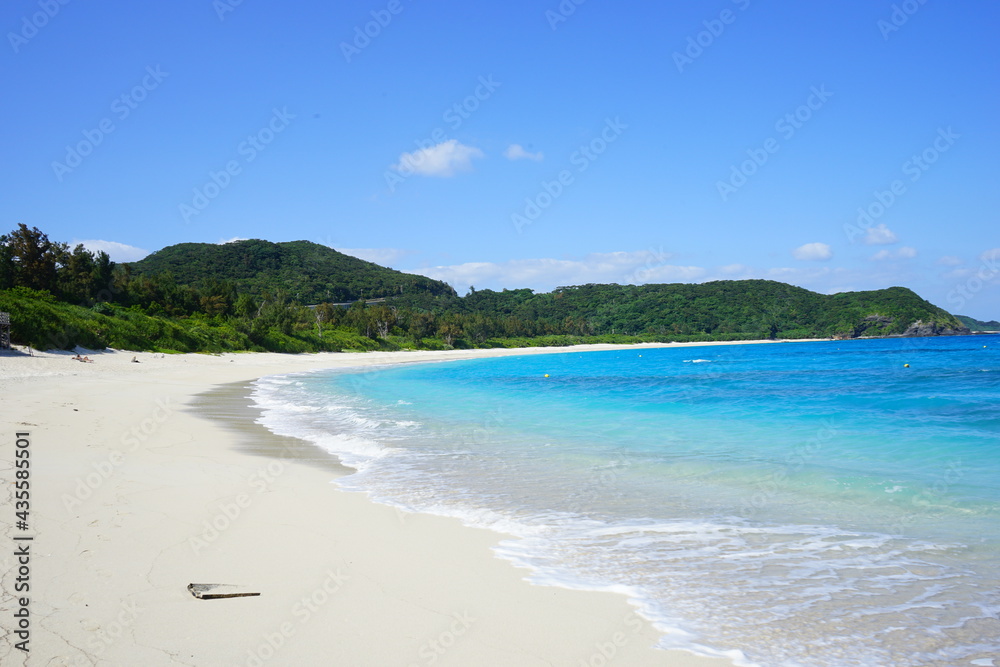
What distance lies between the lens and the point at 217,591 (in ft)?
12.7

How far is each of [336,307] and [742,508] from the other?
3234 inches

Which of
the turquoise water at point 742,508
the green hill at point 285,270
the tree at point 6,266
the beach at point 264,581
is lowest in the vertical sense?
the turquoise water at point 742,508

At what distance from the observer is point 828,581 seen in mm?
4594

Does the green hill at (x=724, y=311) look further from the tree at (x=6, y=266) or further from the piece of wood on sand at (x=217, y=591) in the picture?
the piece of wood on sand at (x=217, y=591)

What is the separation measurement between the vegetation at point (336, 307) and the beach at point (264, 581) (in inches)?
1021

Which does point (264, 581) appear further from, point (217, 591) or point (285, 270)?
point (285, 270)

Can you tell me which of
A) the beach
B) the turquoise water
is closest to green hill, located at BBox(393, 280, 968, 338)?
the turquoise water

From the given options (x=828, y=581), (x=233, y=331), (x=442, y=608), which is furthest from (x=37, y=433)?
(x=233, y=331)

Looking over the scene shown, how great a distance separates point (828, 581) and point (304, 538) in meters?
4.21

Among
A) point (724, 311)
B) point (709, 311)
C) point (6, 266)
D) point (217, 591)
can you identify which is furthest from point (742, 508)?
point (724, 311)

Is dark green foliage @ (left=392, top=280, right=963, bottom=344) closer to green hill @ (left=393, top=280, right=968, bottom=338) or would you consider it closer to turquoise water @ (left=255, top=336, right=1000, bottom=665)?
green hill @ (left=393, top=280, right=968, bottom=338)

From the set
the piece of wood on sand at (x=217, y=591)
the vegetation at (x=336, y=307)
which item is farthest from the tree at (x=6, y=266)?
the piece of wood on sand at (x=217, y=591)

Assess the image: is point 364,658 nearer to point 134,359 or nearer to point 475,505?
point 475,505

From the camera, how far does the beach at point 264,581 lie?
10.7 ft
